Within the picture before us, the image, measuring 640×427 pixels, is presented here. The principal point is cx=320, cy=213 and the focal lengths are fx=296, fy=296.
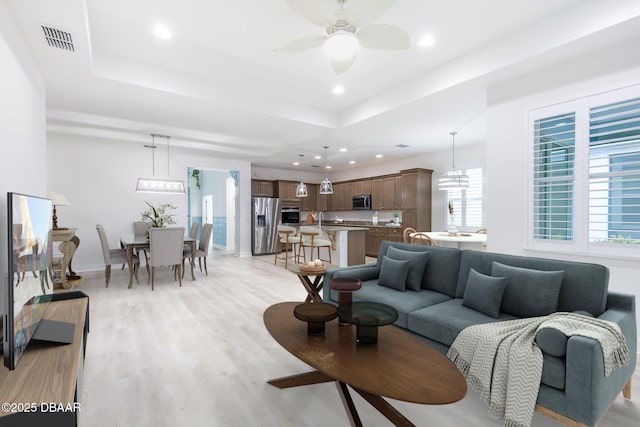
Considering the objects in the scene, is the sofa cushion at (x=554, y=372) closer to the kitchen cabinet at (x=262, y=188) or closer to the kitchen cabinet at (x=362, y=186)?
the kitchen cabinet at (x=362, y=186)

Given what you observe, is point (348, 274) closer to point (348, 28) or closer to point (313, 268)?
point (313, 268)

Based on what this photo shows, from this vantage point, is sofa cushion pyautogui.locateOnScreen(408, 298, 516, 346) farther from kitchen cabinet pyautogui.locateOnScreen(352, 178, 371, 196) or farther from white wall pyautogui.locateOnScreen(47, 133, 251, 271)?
kitchen cabinet pyautogui.locateOnScreen(352, 178, 371, 196)

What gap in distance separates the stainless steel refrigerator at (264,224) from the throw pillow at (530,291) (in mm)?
6690

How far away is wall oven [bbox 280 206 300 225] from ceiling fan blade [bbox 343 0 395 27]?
23.0ft

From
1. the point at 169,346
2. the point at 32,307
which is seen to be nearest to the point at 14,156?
the point at 32,307

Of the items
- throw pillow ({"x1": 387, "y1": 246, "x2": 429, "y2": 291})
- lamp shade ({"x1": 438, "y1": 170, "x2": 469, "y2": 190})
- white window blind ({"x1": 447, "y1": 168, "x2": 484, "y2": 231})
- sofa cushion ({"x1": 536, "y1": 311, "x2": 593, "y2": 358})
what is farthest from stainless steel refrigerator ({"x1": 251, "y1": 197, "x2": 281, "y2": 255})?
sofa cushion ({"x1": 536, "y1": 311, "x2": 593, "y2": 358})

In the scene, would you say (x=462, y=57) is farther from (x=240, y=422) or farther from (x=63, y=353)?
(x=63, y=353)

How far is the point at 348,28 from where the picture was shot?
2059mm

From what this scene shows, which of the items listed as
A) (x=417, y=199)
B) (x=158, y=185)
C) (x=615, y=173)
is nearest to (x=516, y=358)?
(x=615, y=173)

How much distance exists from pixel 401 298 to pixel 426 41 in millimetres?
2499

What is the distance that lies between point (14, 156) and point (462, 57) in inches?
163

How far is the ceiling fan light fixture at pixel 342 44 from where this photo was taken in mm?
2006

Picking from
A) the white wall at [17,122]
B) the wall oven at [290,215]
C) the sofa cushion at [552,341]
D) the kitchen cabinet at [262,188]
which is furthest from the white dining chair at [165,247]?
the sofa cushion at [552,341]

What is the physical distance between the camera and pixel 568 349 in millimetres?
1508
